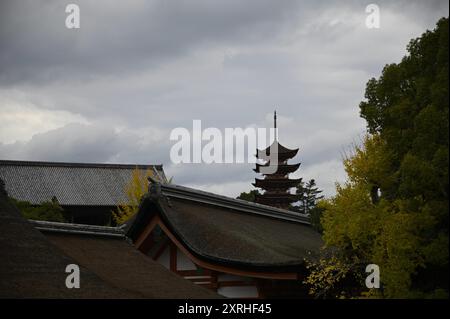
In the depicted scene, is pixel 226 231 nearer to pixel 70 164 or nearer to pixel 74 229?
pixel 74 229

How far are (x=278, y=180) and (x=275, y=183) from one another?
36cm

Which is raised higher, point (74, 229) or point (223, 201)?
point (223, 201)

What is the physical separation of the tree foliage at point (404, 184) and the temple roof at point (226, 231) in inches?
117

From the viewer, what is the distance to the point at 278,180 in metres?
51.2

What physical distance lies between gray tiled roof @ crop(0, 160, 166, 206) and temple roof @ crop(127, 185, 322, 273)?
3076 centimetres

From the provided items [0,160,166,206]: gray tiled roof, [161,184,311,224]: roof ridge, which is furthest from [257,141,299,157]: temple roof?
[161,184,311,224]: roof ridge

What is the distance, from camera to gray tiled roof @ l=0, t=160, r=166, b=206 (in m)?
51.8

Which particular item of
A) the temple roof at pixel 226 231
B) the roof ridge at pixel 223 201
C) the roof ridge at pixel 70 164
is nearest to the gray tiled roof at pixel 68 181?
the roof ridge at pixel 70 164

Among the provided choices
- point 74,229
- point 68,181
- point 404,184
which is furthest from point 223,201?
point 68,181

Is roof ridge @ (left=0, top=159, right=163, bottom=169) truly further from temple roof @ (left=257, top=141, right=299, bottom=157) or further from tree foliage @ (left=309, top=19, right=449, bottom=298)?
tree foliage @ (left=309, top=19, right=449, bottom=298)

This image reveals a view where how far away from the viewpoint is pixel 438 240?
36.8ft
